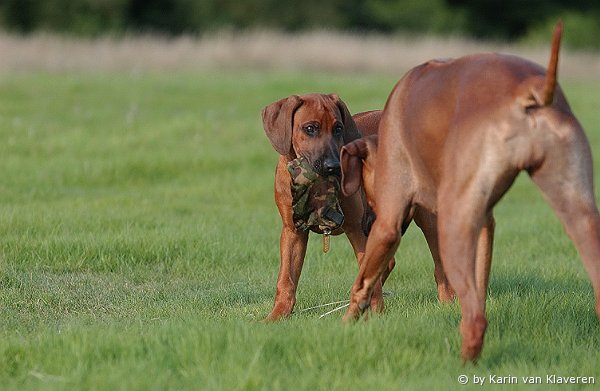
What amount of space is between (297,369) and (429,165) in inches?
49.3

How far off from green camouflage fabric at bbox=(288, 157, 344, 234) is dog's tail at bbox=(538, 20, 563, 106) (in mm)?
2245

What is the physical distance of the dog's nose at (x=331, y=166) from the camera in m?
7.28

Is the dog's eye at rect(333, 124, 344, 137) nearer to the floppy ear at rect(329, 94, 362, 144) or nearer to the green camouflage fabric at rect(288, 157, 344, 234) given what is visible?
the floppy ear at rect(329, 94, 362, 144)

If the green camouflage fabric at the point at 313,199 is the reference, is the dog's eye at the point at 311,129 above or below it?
above

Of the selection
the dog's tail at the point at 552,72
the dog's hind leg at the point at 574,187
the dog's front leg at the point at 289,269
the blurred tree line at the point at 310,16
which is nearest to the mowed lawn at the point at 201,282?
the dog's front leg at the point at 289,269

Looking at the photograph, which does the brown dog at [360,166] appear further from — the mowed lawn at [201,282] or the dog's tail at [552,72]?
the dog's tail at [552,72]

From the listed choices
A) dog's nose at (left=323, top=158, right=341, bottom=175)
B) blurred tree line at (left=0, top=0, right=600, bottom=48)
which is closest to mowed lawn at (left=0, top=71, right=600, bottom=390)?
dog's nose at (left=323, top=158, right=341, bottom=175)

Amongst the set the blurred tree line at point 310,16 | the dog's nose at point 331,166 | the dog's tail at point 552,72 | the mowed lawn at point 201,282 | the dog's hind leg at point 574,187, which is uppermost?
the dog's tail at point 552,72

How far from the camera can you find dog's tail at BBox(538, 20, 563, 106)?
4.97 m

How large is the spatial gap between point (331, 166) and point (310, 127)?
33cm

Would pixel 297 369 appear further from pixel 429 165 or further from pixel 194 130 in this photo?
pixel 194 130

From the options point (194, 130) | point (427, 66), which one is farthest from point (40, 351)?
point (194, 130)

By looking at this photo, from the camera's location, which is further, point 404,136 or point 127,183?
point 127,183

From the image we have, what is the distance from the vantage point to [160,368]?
17.7 feet
